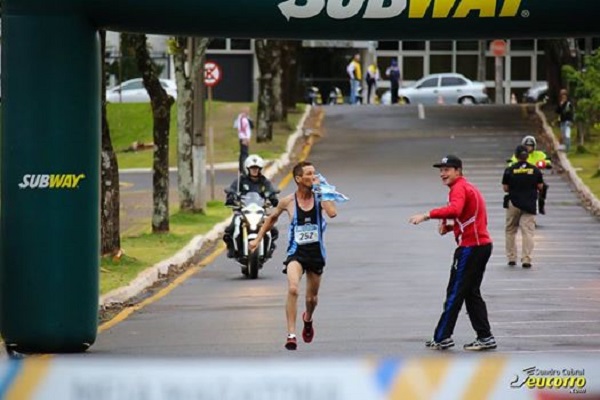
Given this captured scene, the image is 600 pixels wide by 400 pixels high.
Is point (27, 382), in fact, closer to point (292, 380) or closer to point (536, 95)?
point (292, 380)

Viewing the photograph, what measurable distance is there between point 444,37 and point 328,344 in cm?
341

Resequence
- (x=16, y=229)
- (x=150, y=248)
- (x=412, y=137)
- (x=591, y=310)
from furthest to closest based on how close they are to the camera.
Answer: (x=412, y=137) < (x=150, y=248) < (x=591, y=310) < (x=16, y=229)

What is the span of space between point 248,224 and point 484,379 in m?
14.0

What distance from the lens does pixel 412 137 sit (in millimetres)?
50156

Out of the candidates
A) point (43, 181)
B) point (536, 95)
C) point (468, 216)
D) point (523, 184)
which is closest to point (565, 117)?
point (523, 184)

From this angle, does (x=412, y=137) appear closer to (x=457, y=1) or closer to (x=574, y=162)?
(x=574, y=162)

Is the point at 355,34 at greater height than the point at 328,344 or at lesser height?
greater

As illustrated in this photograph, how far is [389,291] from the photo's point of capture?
2262 cm

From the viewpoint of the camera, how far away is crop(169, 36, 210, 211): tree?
33531 mm

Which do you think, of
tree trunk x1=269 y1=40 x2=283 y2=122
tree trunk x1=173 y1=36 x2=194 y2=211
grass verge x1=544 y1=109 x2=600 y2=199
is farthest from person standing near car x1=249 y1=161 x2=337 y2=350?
tree trunk x1=269 y1=40 x2=283 y2=122

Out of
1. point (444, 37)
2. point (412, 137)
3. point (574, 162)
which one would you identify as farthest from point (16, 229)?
point (412, 137)

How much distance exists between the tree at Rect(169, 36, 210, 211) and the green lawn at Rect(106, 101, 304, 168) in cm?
1073

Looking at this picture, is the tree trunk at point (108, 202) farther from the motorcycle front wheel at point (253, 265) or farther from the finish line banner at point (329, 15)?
the finish line banner at point (329, 15)

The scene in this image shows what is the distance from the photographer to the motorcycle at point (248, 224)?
24391mm
